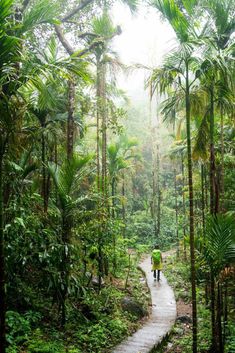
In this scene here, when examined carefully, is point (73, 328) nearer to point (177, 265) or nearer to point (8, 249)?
point (8, 249)

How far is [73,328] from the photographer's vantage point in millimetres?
6914

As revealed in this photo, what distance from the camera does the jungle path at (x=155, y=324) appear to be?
6.67 m

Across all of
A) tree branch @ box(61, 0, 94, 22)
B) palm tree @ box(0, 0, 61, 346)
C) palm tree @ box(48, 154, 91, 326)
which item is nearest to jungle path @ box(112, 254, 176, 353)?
palm tree @ box(48, 154, 91, 326)

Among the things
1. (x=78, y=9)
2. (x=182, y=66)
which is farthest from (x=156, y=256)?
(x=78, y=9)

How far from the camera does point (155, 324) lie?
27.4 ft

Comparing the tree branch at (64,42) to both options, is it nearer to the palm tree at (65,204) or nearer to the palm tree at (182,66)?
the palm tree at (65,204)

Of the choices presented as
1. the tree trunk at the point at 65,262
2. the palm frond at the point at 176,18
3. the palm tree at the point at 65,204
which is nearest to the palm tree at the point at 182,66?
the palm frond at the point at 176,18

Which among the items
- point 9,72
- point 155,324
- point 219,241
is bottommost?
point 155,324

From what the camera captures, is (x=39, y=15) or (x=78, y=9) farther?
(x=78, y=9)

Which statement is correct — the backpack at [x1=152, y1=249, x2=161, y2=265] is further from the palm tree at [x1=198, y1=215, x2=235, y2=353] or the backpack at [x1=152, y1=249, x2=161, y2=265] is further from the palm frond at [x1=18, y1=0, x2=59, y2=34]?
→ the palm frond at [x1=18, y1=0, x2=59, y2=34]

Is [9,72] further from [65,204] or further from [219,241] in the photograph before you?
[219,241]

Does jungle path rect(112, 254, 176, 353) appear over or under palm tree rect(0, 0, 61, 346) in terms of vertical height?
under

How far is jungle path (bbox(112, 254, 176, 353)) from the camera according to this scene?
6.67 metres

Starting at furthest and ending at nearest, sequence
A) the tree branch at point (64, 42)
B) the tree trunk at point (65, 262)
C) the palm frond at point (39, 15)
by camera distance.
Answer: the tree branch at point (64, 42), the tree trunk at point (65, 262), the palm frond at point (39, 15)
